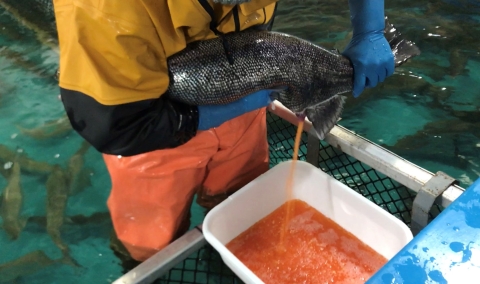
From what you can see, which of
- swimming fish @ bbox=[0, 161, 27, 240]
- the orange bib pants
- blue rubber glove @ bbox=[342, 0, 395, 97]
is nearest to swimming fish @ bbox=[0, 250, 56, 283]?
swimming fish @ bbox=[0, 161, 27, 240]

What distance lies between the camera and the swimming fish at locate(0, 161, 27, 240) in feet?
7.93

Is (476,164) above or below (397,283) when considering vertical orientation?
below

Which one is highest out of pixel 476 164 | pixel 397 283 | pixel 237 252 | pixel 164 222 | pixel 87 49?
pixel 87 49

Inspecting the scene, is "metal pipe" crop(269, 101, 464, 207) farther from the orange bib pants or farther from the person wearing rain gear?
the orange bib pants

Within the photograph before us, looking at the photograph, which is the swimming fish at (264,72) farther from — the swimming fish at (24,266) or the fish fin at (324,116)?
the swimming fish at (24,266)

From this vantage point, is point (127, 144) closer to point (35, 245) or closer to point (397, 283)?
point (397, 283)

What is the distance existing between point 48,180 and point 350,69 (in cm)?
195

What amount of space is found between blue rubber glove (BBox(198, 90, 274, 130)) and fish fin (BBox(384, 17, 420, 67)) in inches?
25.4

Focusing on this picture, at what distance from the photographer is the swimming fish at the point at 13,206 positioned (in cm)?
242

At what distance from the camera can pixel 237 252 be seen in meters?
1.77

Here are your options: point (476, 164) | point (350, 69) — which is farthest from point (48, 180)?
point (476, 164)

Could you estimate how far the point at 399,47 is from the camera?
6.24 feet

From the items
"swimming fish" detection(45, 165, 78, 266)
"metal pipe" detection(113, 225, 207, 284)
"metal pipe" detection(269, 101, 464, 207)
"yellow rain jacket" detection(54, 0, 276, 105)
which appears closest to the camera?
"yellow rain jacket" detection(54, 0, 276, 105)

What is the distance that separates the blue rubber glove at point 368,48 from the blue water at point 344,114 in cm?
107
